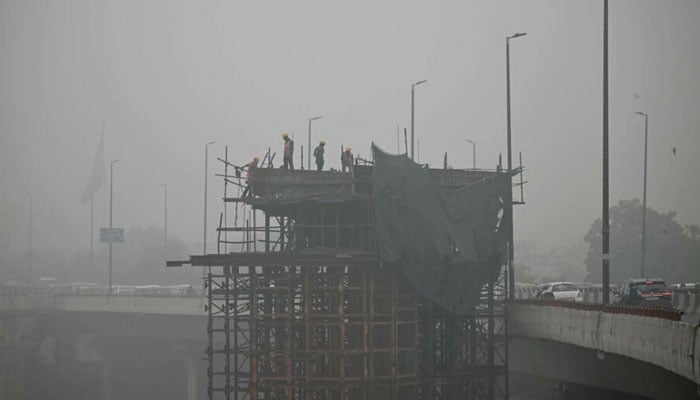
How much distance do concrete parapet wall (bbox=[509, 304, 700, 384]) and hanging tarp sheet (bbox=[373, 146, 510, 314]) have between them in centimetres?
301

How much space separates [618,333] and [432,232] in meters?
14.1

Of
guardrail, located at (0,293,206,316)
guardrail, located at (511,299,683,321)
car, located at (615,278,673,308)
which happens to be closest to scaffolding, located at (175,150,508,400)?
guardrail, located at (511,299,683,321)

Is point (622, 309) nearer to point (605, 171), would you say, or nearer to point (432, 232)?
point (605, 171)

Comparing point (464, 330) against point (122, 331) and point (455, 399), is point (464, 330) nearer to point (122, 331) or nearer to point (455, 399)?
point (455, 399)

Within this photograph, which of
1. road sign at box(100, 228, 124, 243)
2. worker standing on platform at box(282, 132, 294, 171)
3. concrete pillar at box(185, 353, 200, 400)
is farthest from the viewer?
road sign at box(100, 228, 124, 243)

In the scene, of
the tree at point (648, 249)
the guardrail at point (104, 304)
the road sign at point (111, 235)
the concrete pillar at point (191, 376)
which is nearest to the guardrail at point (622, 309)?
the guardrail at point (104, 304)

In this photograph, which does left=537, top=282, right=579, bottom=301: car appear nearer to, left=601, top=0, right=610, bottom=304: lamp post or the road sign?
left=601, top=0, right=610, bottom=304: lamp post

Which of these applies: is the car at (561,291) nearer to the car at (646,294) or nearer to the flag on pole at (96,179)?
the car at (646,294)

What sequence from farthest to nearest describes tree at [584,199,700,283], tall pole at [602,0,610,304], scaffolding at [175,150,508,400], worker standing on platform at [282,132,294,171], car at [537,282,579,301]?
tree at [584,199,700,283] → car at [537,282,579,301] → worker standing on platform at [282,132,294,171] → scaffolding at [175,150,508,400] → tall pole at [602,0,610,304]

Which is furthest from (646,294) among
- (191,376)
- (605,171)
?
(191,376)

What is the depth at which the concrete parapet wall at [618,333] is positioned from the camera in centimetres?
3162

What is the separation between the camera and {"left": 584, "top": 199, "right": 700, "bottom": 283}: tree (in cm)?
13738

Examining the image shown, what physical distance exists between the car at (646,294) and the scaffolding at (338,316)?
22.4 ft

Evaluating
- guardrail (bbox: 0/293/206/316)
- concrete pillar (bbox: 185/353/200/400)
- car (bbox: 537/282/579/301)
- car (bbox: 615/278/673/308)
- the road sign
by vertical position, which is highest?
the road sign
